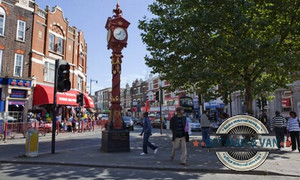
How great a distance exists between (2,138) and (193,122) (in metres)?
17.9

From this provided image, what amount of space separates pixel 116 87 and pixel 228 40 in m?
5.85

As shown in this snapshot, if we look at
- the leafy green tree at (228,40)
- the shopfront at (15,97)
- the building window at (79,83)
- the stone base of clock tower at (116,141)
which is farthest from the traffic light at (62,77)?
the building window at (79,83)

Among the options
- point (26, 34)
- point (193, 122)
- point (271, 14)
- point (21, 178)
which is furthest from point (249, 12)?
point (26, 34)

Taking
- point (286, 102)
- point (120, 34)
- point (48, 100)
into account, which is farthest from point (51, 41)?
point (286, 102)

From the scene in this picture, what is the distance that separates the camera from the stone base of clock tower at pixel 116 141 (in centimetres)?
998

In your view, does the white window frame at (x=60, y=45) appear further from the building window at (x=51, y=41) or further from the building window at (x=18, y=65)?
the building window at (x=18, y=65)

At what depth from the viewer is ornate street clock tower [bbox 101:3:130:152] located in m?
10.1

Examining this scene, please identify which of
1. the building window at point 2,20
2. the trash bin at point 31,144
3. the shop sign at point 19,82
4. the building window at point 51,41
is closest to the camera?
the trash bin at point 31,144

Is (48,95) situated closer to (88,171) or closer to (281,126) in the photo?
(88,171)

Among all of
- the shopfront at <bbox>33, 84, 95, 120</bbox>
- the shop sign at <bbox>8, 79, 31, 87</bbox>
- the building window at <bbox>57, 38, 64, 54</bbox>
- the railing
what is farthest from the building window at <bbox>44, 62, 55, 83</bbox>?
the railing

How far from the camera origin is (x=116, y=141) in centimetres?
1010

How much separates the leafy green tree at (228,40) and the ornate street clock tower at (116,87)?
9.14 ft

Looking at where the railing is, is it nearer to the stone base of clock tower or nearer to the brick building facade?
the brick building facade

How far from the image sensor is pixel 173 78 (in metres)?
12.6
